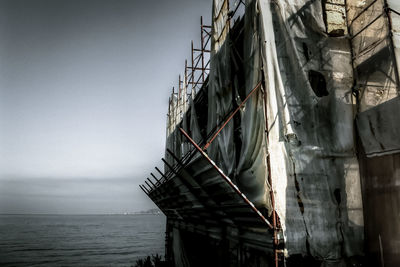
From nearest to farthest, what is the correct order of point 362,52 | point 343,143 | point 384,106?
point 384,106 → point 343,143 → point 362,52

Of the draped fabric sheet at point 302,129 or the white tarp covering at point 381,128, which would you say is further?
the draped fabric sheet at point 302,129

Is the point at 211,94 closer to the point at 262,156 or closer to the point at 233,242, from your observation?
the point at 262,156

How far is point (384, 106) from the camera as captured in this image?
252 inches

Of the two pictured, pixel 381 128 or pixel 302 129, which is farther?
pixel 302 129

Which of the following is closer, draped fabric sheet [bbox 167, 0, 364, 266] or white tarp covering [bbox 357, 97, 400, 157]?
white tarp covering [bbox 357, 97, 400, 157]

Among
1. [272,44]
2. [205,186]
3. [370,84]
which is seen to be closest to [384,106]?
[370,84]

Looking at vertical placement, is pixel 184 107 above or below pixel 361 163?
above

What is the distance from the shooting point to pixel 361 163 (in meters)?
7.05

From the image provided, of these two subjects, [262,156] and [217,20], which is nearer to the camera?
[262,156]

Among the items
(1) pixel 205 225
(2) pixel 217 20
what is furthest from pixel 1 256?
(2) pixel 217 20

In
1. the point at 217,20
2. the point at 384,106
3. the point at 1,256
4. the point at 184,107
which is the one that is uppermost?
the point at 217,20

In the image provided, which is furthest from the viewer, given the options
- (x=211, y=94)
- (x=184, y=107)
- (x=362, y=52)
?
(x=184, y=107)

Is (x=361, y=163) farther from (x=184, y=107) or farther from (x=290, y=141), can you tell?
(x=184, y=107)

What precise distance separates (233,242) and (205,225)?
246 centimetres
